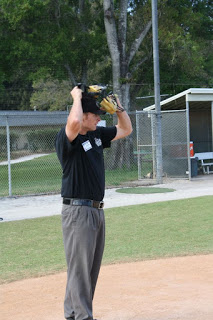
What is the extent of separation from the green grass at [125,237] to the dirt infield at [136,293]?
0.47 meters

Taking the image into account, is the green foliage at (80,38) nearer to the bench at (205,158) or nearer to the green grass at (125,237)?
the bench at (205,158)

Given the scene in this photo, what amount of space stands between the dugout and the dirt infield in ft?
35.6

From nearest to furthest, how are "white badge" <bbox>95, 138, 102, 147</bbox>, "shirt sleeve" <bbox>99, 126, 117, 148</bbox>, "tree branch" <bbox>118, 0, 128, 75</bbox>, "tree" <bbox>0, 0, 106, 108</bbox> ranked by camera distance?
"white badge" <bbox>95, 138, 102, 147</bbox> < "shirt sleeve" <bbox>99, 126, 117, 148</bbox> < "tree" <bbox>0, 0, 106, 108</bbox> < "tree branch" <bbox>118, 0, 128, 75</bbox>

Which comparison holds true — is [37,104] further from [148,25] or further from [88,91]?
[88,91]

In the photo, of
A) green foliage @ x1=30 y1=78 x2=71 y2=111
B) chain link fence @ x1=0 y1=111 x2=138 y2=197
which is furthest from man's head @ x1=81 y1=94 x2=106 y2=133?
green foliage @ x1=30 y1=78 x2=71 y2=111

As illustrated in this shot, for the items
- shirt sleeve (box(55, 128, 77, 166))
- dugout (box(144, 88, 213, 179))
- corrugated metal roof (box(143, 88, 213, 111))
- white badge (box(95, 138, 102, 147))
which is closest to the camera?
shirt sleeve (box(55, 128, 77, 166))

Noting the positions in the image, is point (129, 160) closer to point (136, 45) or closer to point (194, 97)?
point (194, 97)

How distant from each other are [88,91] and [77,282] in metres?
1.66

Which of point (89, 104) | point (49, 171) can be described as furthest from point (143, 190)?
point (89, 104)

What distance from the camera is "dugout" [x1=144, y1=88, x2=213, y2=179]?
1800 centimetres

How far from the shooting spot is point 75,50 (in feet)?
82.5

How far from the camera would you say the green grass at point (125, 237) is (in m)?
7.38

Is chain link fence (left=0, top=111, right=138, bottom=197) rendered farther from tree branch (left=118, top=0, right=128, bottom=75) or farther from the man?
the man

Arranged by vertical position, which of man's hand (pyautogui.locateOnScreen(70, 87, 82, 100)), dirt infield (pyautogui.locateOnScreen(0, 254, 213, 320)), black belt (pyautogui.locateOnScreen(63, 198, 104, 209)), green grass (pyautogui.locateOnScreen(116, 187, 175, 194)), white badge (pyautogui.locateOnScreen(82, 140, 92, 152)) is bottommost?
dirt infield (pyautogui.locateOnScreen(0, 254, 213, 320))
